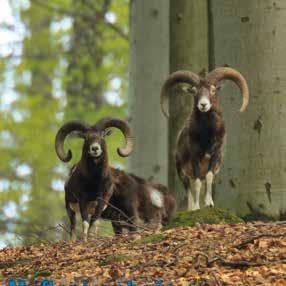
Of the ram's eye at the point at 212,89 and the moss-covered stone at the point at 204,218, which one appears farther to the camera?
Result: the ram's eye at the point at 212,89

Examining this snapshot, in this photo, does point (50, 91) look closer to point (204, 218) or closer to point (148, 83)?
point (148, 83)

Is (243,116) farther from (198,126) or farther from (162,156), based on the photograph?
(162,156)

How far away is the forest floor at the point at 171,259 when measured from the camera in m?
12.7

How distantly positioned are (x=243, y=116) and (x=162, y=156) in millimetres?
6754

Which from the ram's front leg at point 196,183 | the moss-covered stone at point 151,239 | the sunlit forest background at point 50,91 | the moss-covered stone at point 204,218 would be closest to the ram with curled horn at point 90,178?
the ram's front leg at point 196,183

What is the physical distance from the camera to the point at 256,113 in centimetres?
1742

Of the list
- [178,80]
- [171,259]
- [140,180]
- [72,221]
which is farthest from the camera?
[140,180]

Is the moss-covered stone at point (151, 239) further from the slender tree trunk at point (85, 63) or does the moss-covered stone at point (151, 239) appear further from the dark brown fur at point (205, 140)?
the slender tree trunk at point (85, 63)

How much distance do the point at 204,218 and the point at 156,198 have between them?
14.9ft

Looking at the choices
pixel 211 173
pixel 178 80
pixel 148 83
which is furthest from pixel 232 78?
pixel 148 83

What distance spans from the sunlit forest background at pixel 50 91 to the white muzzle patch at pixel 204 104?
1704cm

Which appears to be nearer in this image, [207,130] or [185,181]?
[207,130]

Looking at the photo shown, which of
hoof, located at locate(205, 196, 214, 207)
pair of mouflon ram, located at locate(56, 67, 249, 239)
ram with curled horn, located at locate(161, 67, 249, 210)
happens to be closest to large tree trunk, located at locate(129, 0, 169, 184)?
pair of mouflon ram, located at locate(56, 67, 249, 239)

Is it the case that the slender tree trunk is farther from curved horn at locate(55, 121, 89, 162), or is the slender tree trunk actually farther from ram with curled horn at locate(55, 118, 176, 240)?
curved horn at locate(55, 121, 89, 162)
